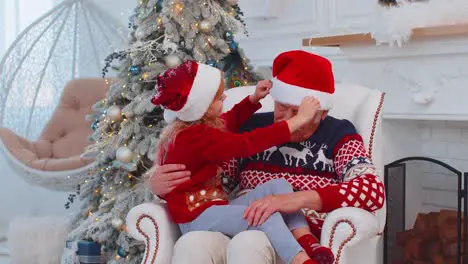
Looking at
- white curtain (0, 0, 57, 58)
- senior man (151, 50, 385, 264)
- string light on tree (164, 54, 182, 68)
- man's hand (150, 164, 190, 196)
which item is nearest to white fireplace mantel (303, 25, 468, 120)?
string light on tree (164, 54, 182, 68)

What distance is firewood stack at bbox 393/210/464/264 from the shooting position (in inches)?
123

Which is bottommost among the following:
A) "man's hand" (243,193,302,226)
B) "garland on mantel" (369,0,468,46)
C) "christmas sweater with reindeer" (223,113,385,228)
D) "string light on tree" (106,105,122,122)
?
"man's hand" (243,193,302,226)

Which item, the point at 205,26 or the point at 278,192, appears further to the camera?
the point at 205,26

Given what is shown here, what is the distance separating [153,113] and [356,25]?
1146 mm

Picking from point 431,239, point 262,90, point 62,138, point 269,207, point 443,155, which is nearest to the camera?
point 269,207

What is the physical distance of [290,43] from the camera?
13.6ft

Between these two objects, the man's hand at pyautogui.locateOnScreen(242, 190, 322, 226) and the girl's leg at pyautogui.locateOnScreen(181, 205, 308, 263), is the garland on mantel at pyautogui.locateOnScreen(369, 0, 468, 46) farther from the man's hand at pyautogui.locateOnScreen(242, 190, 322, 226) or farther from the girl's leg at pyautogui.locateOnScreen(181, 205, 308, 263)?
the girl's leg at pyautogui.locateOnScreen(181, 205, 308, 263)

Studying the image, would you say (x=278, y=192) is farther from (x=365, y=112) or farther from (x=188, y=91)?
(x=365, y=112)

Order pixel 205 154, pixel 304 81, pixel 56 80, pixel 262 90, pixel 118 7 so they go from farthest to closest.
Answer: pixel 118 7
pixel 56 80
pixel 262 90
pixel 304 81
pixel 205 154

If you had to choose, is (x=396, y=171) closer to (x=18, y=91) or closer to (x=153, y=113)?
(x=153, y=113)

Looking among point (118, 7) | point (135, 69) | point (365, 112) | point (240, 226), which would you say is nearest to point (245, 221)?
point (240, 226)

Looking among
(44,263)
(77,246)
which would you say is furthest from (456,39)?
(44,263)

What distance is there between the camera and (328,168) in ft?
8.02

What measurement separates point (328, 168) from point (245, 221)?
386 millimetres
